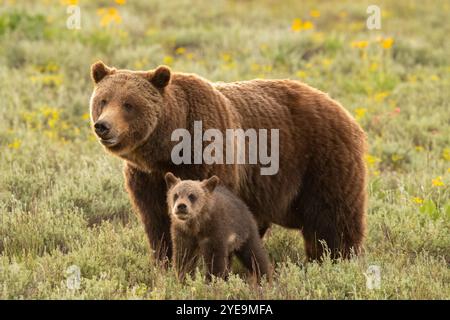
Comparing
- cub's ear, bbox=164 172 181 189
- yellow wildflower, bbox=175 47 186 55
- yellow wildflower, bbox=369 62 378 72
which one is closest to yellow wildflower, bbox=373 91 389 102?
yellow wildflower, bbox=369 62 378 72

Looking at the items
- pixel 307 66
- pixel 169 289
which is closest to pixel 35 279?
pixel 169 289

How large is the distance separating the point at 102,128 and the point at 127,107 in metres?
0.28

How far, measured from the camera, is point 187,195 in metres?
5.36

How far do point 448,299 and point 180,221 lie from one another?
1.90m

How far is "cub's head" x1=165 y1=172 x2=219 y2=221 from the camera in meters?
5.32

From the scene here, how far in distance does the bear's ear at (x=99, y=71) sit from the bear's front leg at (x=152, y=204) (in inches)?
27.4

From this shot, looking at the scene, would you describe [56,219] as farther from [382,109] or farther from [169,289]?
[382,109]

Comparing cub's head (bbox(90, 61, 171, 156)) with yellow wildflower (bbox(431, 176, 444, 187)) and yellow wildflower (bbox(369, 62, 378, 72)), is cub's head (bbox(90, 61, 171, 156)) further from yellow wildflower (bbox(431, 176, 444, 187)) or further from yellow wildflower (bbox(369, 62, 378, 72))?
yellow wildflower (bbox(369, 62, 378, 72))

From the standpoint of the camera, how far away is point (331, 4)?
17.6 m

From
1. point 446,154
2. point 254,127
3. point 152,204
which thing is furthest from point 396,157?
point 152,204

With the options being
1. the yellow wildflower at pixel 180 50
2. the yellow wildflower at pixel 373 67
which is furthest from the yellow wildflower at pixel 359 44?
the yellow wildflower at pixel 180 50

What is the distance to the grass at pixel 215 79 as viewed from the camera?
5.60 metres

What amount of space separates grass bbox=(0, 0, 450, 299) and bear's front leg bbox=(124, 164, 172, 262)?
0.20 metres

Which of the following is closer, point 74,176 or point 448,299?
point 448,299
